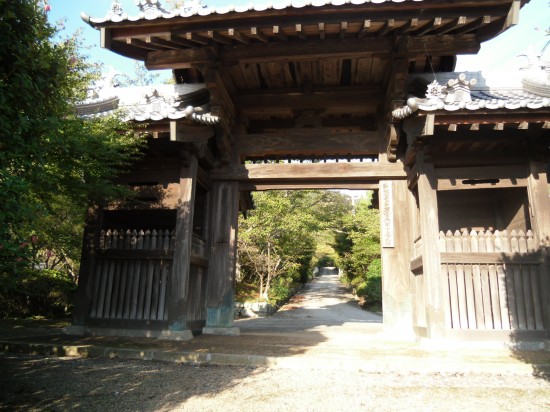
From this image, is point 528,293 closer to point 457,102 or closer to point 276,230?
point 457,102

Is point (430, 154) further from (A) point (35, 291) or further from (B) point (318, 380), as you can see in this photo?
(A) point (35, 291)

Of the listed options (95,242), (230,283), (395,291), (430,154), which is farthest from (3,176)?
(395,291)

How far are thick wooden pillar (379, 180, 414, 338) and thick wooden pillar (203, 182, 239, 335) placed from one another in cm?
318

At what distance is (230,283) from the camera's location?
8.10 m

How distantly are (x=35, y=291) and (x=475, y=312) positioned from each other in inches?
442

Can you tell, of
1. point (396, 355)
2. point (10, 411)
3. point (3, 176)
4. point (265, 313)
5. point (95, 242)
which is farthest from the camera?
point (265, 313)

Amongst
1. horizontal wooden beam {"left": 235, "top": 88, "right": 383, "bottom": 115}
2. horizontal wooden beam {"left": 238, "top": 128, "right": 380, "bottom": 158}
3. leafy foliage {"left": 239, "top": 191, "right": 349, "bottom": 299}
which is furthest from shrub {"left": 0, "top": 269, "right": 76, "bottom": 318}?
leafy foliage {"left": 239, "top": 191, "right": 349, "bottom": 299}

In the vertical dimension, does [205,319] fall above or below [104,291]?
below

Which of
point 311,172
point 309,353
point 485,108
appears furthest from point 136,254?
point 485,108

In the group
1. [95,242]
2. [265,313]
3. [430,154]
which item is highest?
[430,154]

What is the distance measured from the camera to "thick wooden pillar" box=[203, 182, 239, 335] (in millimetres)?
7875

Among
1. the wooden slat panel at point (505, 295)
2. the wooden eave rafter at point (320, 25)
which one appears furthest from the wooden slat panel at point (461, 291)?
the wooden eave rafter at point (320, 25)

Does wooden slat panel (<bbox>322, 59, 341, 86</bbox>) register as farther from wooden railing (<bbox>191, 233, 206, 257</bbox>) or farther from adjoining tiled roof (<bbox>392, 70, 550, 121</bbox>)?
wooden railing (<bbox>191, 233, 206, 257</bbox>)

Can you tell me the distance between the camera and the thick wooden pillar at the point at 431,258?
6098 millimetres
